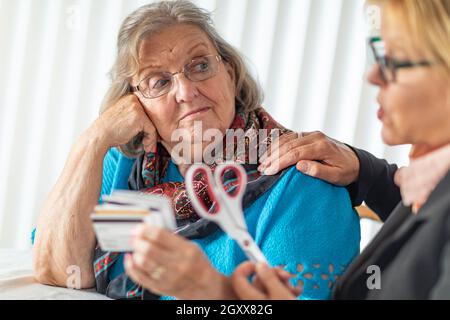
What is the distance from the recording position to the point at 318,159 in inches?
41.1

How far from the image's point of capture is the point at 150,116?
4.25 ft

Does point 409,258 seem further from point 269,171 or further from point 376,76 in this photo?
point 269,171

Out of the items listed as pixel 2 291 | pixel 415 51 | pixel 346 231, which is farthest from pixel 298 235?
pixel 2 291

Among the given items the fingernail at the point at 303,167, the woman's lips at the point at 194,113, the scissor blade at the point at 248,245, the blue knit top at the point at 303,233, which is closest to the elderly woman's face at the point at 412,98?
the scissor blade at the point at 248,245

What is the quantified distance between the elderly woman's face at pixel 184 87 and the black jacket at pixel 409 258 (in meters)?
0.58

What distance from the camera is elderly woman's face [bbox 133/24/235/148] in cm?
116

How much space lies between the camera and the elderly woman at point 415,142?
528 mm

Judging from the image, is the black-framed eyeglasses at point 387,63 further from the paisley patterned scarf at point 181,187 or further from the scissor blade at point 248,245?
the paisley patterned scarf at point 181,187

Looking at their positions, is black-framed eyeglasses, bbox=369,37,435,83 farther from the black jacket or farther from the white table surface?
the white table surface

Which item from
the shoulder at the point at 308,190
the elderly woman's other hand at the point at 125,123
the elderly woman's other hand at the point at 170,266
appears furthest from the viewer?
the elderly woman's other hand at the point at 125,123

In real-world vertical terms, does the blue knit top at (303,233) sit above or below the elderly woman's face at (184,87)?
below

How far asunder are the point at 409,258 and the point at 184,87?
2.31 ft

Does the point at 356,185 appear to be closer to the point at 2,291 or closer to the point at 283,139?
the point at 283,139

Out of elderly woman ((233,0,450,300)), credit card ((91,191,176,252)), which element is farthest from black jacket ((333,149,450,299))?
credit card ((91,191,176,252))
